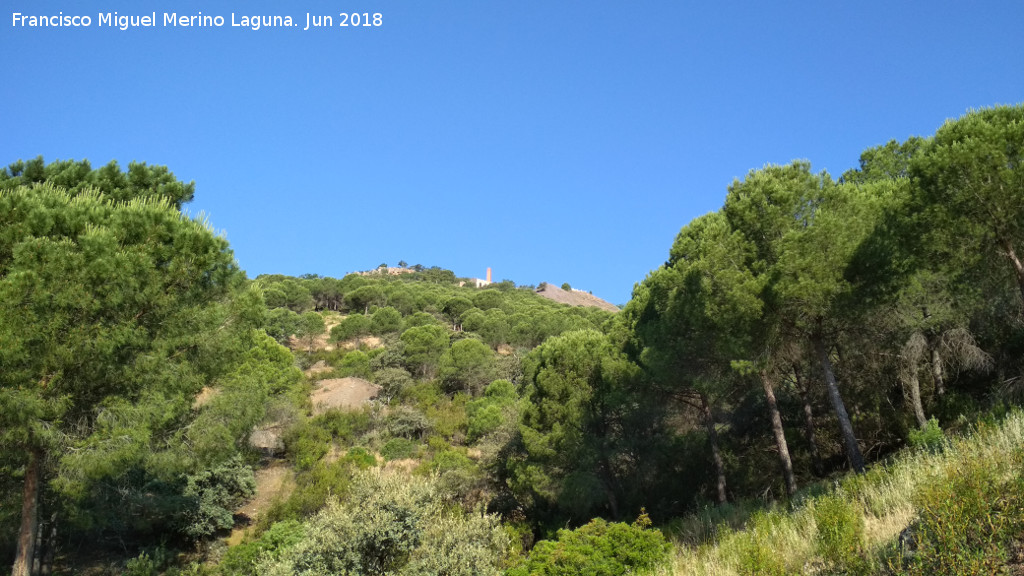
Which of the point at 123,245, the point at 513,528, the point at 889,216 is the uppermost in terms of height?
the point at 123,245

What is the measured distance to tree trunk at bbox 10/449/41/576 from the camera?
8750mm

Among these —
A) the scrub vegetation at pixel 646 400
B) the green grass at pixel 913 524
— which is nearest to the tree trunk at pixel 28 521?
the scrub vegetation at pixel 646 400

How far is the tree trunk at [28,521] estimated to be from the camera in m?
8.75

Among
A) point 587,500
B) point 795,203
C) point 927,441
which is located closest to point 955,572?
point 927,441

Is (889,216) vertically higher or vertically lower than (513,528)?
higher

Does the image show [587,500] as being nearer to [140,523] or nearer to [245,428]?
[245,428]

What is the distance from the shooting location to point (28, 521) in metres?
8.80

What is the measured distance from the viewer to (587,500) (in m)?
16.8

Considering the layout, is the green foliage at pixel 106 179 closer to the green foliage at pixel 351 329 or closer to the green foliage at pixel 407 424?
the green foliage at pixel 407 424

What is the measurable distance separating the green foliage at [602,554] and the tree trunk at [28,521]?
24.2 ft

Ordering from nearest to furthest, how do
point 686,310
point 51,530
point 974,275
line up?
point 974,275, point 686,310, point 51,530

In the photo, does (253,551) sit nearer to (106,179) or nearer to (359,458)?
(359,458)

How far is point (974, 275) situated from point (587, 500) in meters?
10.8

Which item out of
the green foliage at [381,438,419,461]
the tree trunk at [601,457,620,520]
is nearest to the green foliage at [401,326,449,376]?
the green foliage at [381,438,419,461]
